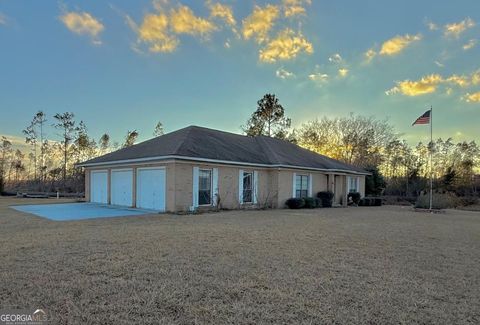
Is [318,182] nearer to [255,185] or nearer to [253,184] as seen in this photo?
[255,185]

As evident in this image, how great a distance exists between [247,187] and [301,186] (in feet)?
15.4

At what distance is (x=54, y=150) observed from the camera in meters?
41.0

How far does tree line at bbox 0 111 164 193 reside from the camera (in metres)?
38.4

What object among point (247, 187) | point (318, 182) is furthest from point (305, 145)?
point (247, 187)

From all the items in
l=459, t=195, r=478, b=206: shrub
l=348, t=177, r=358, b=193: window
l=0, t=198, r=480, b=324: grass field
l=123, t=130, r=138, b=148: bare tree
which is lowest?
l=459, t=195, r=478, b=206: shrub

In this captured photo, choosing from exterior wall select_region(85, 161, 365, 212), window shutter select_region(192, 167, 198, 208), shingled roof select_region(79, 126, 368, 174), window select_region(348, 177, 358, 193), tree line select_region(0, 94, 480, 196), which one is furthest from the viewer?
tree line select_region(0, 94, 480, 196)

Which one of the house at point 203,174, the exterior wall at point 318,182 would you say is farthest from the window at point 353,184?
the exterior wall at point 318,182

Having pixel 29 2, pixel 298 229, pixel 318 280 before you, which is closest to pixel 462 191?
pixel 298 229

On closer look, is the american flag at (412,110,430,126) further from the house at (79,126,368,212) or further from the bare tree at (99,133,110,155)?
the bare tree at (99,133,110,155)

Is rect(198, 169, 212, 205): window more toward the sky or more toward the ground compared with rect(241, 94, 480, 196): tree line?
more toward the ground

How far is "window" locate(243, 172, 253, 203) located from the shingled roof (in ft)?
2.94

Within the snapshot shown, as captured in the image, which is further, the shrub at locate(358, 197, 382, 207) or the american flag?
the shrub at locate(358, 197, 382, 207)

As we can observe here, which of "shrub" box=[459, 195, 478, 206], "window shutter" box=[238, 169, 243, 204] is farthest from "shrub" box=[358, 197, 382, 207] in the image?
"window shutter" box=[238, 169, 243, 204]

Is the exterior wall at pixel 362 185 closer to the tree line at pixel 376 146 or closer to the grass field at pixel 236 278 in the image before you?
the tree line at pixel 376 146
